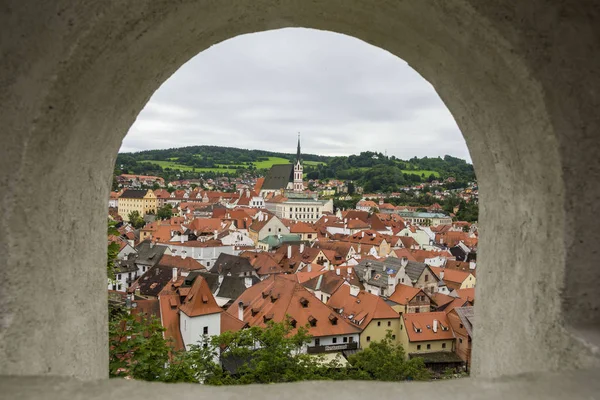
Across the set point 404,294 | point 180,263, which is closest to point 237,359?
point 404,294

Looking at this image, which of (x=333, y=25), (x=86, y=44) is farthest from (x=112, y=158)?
(x=333, y=25)

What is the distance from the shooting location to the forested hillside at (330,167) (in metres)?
150

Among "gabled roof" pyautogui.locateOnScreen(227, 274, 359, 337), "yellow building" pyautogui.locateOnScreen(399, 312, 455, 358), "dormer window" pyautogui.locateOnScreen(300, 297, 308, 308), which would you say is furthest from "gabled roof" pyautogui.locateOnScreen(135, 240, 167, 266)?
"yellow building" pyautogui.locateOnScreen(399, 312, 455, 358)

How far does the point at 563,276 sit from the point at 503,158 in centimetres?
60

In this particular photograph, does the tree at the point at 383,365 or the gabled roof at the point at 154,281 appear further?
the gabled roof at the point at 154,281

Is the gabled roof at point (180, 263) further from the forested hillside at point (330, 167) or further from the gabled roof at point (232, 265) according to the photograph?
the forested hillside at point (330, 167)

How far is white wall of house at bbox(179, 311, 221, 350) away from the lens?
23812 mm

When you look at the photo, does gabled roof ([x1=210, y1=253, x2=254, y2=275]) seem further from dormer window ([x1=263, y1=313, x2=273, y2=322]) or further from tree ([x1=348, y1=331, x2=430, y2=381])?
tree ([x1=348, y1=331, x2=430, y2=381])

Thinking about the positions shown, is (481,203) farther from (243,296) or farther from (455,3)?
(243,296)

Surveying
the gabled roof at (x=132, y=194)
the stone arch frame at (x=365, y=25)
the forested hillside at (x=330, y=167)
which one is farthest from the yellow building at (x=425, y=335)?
the forested hillside at (x=330, y=167)

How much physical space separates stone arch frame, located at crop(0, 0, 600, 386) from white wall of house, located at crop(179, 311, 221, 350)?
2267 cm

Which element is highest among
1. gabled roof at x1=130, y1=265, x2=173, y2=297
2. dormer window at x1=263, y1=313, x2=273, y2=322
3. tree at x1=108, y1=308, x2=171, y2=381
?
tree at x1=108, y1=308, x2=171, y2=381

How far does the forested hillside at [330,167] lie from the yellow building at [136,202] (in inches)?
1503

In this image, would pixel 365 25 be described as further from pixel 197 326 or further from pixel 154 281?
pixel 154 281
